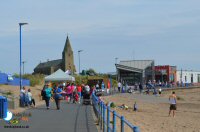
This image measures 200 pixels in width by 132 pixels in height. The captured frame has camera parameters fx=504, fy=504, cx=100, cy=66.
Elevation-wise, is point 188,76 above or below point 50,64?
below

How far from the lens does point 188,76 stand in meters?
131

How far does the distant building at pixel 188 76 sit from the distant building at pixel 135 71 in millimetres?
18098

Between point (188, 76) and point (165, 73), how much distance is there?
62.0ft

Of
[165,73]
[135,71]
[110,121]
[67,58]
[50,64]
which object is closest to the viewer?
[110,121]

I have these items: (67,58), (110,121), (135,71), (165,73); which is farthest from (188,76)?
(110,121)

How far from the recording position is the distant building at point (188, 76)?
124050 mm

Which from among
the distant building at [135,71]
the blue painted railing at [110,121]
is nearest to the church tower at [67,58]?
the distant building at [135,71]

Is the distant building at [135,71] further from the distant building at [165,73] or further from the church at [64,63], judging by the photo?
the church at [64,63]

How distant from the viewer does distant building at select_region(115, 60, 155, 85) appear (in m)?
100

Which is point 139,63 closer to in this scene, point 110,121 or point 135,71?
point 135,71

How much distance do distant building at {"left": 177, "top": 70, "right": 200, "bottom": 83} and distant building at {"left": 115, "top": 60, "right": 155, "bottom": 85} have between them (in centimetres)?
1810

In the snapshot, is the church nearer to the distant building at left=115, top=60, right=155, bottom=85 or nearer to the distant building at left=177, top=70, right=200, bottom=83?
the distant building at left=177, top=70, right=200, bottom=83

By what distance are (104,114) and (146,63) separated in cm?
9032

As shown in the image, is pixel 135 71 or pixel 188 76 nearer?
pixel 135 71
